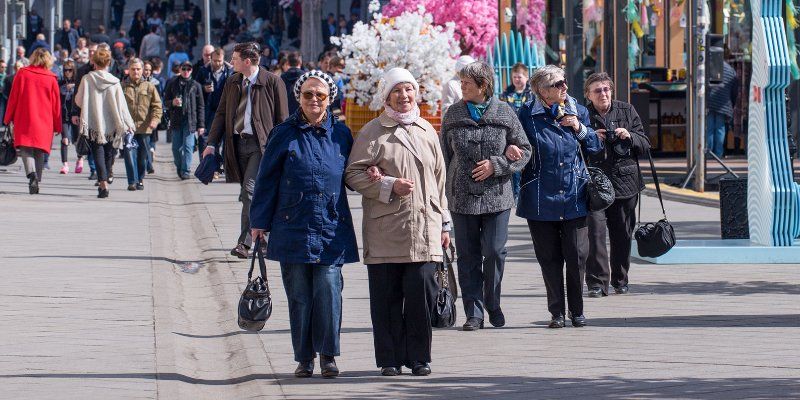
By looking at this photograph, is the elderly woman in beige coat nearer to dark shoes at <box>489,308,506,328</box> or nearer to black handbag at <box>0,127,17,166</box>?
dark shoes at <box>489,308,506,328</box>

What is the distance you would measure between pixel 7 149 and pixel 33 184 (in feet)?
3.81

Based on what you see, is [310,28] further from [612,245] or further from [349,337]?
[349,337]

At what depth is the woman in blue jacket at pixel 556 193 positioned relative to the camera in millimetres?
10836

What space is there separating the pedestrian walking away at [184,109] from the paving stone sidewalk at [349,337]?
8.60 m

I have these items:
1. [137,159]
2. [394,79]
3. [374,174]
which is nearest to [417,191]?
[374,174]

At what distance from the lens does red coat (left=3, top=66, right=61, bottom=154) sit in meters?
21.7

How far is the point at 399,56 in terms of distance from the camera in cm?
2020

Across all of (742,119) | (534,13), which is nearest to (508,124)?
(742,119)

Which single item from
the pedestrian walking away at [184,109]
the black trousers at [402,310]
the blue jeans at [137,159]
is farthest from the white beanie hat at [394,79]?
the pedestrian walking away at [184,109]

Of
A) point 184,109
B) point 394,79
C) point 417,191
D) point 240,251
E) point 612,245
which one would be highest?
point 184,109

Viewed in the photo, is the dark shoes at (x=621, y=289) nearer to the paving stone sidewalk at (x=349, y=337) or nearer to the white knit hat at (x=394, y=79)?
the paving stone sidewalk at (x=349, y=337)

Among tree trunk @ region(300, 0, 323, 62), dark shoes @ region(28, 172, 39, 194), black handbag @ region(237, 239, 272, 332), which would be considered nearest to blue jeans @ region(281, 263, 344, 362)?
black handbag @ region(237, 239, 272, 332)

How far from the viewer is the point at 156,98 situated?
23562 mm

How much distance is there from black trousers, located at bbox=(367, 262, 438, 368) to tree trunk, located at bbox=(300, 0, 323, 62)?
42318 millimetres
